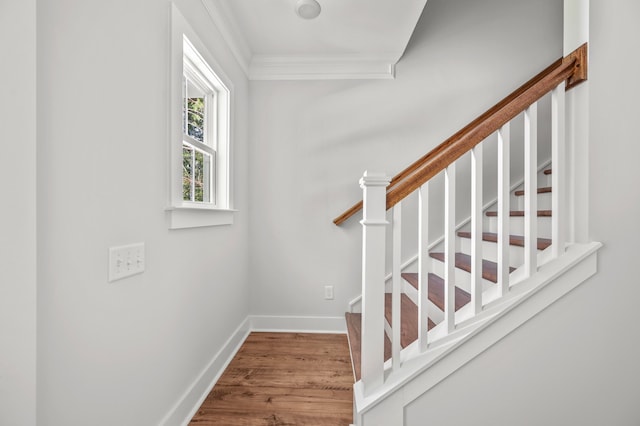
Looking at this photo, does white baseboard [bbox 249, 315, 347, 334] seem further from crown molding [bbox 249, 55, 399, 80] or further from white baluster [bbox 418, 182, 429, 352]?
crown molding [bbox 249, 55, 399, 80]

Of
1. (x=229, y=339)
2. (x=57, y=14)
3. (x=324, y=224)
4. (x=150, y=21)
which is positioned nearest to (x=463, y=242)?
(x=324, y=224)

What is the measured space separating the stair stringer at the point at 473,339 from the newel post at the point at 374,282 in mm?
80

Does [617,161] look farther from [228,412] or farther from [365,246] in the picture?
[228,412]

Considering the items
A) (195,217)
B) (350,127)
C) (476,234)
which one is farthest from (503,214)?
(350,127)

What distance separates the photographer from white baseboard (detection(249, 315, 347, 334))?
257 centimetres

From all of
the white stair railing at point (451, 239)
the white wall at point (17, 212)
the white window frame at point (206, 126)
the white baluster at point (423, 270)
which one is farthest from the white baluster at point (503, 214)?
the white wall at point (17, 212)

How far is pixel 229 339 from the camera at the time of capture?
2107 millimetres

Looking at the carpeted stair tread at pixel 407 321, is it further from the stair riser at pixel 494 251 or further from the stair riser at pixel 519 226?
the stair riser at pixel 519 226

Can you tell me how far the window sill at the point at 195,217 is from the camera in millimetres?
1350

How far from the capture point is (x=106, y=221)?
971 millimetres

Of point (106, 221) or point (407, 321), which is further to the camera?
point (407, 321)

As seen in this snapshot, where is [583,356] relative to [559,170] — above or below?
below

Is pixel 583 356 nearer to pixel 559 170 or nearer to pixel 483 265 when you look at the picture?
pixel 483 265

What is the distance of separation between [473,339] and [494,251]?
82 cm
